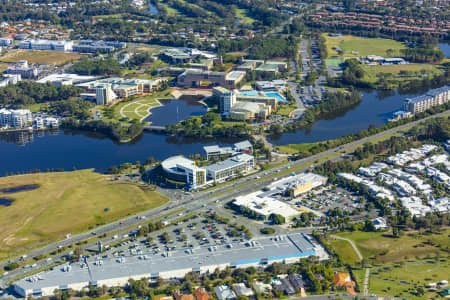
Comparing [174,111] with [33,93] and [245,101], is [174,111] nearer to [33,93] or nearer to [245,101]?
[245,101]

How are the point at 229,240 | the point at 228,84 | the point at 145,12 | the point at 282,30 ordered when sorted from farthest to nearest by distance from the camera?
1. the point at 145,12
2. the point at 282,30
3. the point at 228,84
4. the point at 229,240

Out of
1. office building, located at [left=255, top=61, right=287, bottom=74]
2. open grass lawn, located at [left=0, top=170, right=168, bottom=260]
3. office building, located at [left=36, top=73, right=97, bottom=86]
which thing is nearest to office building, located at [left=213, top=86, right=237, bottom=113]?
office building, located at [left=255, top=61, right=287, bottom=74]

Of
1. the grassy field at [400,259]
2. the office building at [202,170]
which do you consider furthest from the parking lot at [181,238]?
the grassy field at [400,259]

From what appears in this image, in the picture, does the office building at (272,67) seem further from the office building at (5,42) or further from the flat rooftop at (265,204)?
the office building at (5,42)

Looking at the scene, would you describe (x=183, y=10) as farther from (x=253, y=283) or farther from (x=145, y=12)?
(x=253, y=283)

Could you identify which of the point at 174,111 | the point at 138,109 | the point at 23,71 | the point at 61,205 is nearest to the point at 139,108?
the point at 138,109

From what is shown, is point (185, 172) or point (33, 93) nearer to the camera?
point (185, 172)

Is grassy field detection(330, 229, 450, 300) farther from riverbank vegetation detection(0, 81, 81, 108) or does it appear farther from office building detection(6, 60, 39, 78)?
office building detection(6, 60, 39, 78)

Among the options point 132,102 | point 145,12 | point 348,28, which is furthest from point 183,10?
point 132,102
